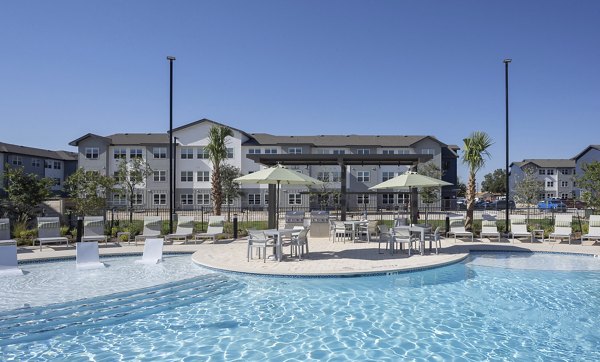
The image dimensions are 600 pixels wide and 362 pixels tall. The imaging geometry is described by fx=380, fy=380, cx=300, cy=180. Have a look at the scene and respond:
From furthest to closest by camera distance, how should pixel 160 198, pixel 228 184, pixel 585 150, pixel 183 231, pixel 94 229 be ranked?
pixel 585 150, pixel 160 198, pixel 228 184, pixel 183 231, pixel 94 229

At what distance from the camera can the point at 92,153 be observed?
47.5 meters

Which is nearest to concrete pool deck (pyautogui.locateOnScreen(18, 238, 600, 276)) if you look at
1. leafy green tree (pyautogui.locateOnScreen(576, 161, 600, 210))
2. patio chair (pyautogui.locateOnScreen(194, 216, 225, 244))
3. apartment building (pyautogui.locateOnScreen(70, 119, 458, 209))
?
patio chair (pyautogui.locateOnScreen(194, 216, 225, 244))

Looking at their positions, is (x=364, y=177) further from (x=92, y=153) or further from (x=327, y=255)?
(x=327, y=255)

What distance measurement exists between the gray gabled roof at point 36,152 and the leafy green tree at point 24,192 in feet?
116

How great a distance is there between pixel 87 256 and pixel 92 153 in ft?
134

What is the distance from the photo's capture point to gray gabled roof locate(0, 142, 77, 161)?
155 ft

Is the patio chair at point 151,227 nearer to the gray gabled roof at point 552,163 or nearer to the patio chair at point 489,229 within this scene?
the patio chair at point 489,229

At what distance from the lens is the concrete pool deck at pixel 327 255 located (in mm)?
10836

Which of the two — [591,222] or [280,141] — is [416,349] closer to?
[591,222]

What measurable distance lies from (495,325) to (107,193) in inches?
751

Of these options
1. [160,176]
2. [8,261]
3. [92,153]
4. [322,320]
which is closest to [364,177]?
[160,176]

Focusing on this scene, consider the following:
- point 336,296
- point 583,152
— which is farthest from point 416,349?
point 583,152

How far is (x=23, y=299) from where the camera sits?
8758 millimetres

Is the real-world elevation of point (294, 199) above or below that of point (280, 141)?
below
